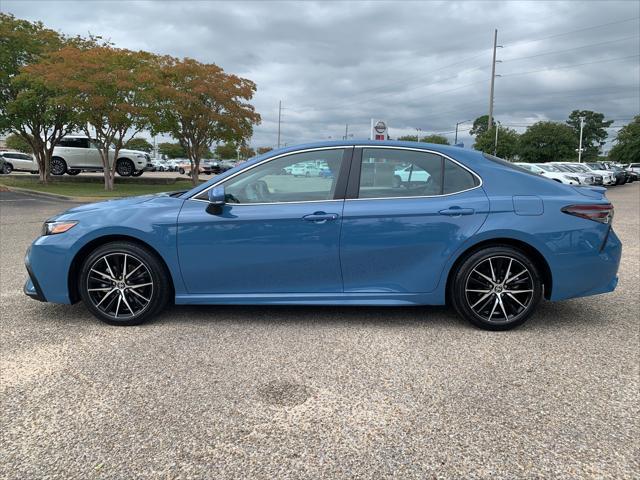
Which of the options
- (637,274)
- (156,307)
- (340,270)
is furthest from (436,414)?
(637,274)

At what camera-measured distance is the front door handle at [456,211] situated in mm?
3795

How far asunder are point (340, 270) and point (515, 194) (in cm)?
153

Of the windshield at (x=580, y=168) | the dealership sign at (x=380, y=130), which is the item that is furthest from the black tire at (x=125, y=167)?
the windshield at (x=580, y=168)

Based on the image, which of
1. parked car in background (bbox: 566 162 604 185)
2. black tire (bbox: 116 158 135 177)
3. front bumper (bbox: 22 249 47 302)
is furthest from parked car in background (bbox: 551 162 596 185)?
front bumper (bbox: 22 249 47 302)

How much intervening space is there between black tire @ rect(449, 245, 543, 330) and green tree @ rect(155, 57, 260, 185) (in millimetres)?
19263

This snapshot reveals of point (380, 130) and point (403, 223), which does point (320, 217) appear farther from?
point (380, 130)

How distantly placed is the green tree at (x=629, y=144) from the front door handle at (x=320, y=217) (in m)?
84.1

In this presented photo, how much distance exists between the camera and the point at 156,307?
3.96m

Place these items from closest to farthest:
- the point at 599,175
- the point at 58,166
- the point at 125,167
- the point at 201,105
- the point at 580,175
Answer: the point at 201,105, the point at 58,166, the point at 580,175, the point at 125,167, the point at 599,175

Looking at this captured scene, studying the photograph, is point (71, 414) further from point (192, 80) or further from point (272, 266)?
point (192, 80)

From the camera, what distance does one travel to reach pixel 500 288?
3.87m

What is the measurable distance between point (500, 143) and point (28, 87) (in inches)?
2314

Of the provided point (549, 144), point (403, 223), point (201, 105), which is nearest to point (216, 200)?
point (403, 223)

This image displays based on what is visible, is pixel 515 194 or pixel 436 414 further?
pixel 515 194
